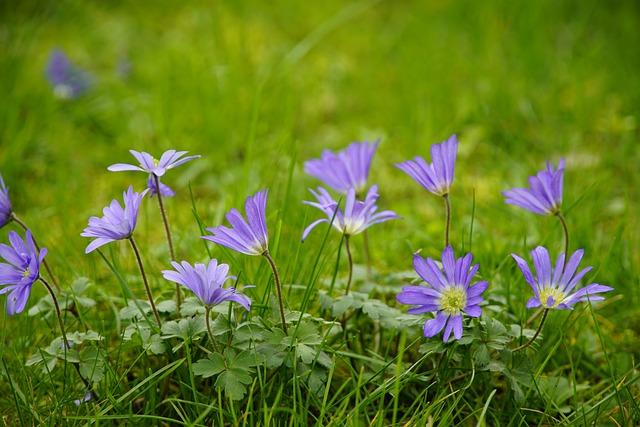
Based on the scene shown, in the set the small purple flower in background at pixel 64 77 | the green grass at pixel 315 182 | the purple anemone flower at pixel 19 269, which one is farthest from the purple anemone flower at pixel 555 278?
the small purple flower in background at pixel 64 77

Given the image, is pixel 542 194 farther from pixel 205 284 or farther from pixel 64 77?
pixel 64 77

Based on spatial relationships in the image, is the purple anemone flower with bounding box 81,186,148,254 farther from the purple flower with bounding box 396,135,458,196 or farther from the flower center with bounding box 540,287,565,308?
the flower center with bounding box 540,287,565,308

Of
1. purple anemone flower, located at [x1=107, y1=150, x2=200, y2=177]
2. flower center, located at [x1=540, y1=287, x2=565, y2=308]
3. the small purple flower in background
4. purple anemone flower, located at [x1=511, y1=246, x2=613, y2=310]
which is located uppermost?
the small purple flower in background

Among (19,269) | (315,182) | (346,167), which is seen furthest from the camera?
(315,182)

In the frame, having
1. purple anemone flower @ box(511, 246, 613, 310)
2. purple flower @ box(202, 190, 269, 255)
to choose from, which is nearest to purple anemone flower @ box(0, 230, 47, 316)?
purple flower @ box(202, 190, 269, 255)

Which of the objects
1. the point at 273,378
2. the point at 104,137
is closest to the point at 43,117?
the point at 104,137

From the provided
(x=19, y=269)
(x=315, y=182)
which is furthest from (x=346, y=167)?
(x=315, y=182)
